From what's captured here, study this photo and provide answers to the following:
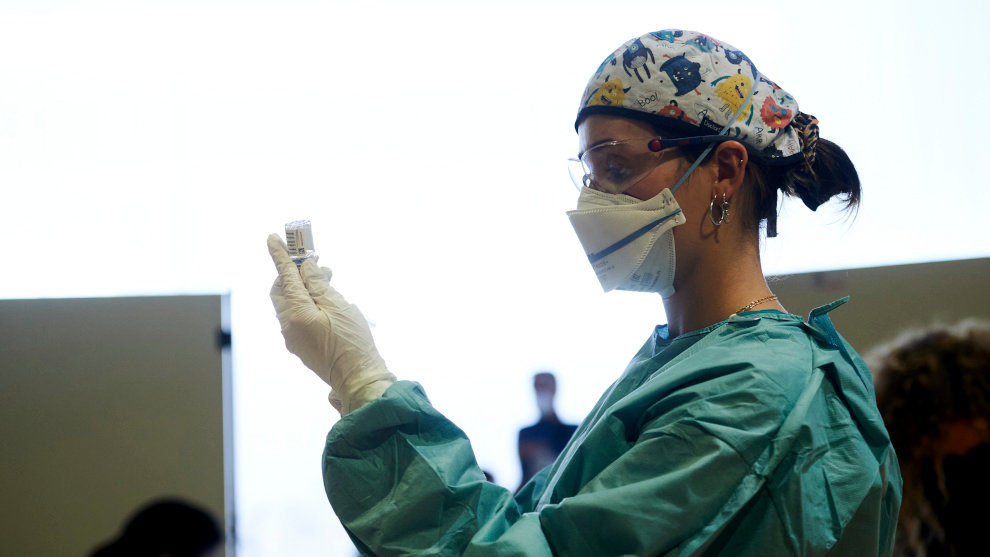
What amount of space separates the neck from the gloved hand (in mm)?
399

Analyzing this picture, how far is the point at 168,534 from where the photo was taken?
2252mm

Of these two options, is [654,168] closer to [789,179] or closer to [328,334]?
[789,179]

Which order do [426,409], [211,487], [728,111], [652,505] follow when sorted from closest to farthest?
[652,505] < [426,409] < [728,111] < [211,487]

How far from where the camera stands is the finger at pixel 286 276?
42.2 inches

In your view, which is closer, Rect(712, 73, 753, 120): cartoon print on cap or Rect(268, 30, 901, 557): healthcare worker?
Rect(268, 30, 901, 557): healthcare worker

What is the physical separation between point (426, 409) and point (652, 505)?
276 mm

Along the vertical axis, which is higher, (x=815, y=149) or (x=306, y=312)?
(x=815, y=149)

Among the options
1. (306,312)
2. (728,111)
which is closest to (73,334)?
(306,312)

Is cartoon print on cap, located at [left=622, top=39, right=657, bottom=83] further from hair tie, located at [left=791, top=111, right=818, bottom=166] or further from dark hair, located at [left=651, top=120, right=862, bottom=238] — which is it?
hair tie, located at [left=791, top=111, right=818, bottom=166]

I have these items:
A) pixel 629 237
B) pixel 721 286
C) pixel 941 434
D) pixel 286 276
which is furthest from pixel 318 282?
pixel 941 434

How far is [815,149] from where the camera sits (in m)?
1.05

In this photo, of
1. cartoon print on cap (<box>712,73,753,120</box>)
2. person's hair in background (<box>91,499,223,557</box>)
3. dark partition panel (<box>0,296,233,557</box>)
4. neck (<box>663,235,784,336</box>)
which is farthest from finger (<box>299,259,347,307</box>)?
dark partition panel (<box>0,296,233,557</box>)

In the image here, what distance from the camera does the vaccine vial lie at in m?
1.15

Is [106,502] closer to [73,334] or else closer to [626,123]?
[73,334]
